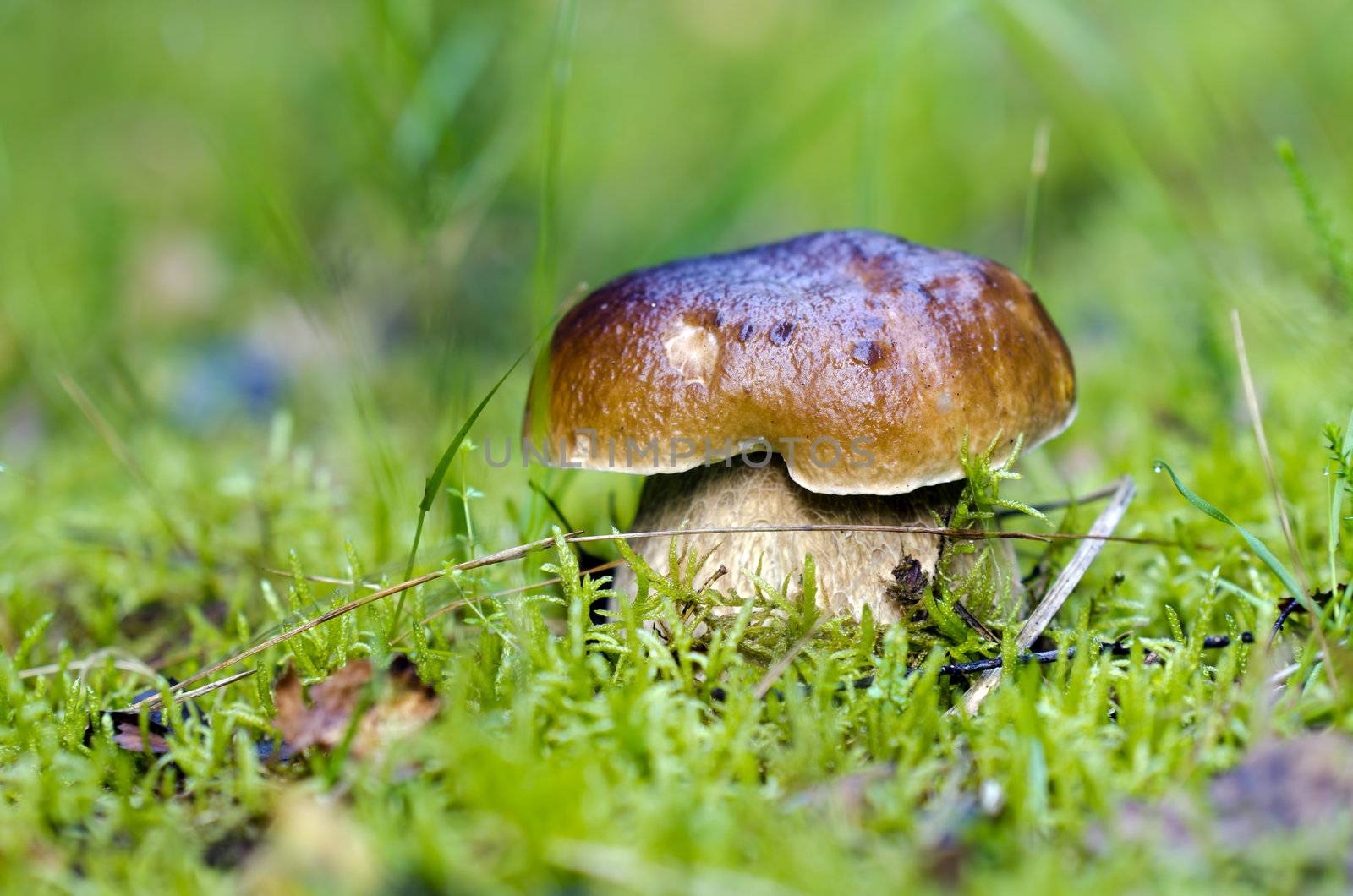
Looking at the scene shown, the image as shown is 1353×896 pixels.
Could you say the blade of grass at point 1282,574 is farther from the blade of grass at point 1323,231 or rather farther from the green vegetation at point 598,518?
the blade of grass at point 1323,231

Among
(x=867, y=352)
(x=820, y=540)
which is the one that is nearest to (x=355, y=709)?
(x=820, y=540)

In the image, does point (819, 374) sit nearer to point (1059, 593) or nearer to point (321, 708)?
point (1059, 593)

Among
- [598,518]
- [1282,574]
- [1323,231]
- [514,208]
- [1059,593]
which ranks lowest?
[598,518]

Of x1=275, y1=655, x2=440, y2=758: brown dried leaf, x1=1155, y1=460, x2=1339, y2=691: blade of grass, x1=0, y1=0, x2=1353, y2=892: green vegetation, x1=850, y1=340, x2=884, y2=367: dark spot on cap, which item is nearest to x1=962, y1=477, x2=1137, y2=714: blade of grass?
x1=0, y1=0, x2=1353, y2=892: green vegetation

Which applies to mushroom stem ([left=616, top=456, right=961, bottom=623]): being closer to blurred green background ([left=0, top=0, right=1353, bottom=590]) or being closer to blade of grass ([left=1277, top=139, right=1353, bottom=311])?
blurred green background ([left=0, top=0, right=1353, bottom=590])

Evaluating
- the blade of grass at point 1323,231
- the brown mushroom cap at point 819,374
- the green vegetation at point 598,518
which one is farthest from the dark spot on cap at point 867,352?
the blade of grass at point 1323,231

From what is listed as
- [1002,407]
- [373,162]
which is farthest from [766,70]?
[1002,407]
